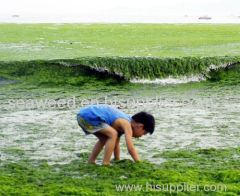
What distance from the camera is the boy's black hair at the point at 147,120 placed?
707 centimetres

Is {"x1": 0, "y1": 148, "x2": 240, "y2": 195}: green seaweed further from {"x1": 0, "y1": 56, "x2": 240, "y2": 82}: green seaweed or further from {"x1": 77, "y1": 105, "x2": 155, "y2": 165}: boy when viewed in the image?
{"x1": 0, "y1": 56, "x2": 240, "y2": 82}: green seaweed

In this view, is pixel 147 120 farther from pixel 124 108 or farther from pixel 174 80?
pixel 174 80

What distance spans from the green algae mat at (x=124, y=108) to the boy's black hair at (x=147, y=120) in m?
0.49

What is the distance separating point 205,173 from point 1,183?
8.01 feet

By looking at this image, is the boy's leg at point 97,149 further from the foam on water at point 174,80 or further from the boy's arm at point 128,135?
the foam on water at point 174,80

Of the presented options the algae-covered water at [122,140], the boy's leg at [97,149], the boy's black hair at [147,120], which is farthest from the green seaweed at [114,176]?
the boy's black hair at [147,120]

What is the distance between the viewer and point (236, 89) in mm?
15594

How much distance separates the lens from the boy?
23.4ft

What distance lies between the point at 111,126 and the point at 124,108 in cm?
521

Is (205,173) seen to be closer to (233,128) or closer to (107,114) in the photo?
(107,114)

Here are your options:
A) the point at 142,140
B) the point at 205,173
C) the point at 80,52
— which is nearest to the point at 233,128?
the point at 142,140

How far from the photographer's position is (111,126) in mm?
7324

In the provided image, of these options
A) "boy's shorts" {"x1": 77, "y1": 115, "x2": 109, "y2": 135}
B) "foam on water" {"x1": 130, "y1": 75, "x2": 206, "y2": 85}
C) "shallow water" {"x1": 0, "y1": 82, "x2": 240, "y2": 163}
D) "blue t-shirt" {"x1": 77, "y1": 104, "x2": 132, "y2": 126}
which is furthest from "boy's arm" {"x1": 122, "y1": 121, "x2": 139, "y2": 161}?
"foam on water" {"x1": 130, "y1": 75, "x2": 206, "y2": 85}

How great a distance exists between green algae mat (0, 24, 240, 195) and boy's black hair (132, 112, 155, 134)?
0.49 metres
